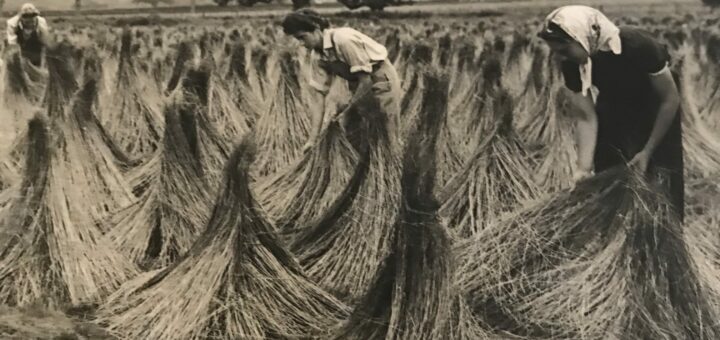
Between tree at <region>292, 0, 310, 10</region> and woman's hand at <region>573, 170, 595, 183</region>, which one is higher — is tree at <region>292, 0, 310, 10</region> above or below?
above

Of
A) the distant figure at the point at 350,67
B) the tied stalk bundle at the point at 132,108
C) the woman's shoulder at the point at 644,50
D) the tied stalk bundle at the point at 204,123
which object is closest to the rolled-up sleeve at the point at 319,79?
the distant figure at the point at 350,67

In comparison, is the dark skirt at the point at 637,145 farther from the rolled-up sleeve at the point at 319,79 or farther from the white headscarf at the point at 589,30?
the rolled-up sleeve at the point at 319,79

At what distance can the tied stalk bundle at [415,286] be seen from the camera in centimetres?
123

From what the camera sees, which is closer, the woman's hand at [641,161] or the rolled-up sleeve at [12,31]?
the woman's hand at [641,161]

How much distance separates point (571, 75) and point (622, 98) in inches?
4.0

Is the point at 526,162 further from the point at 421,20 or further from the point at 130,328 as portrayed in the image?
the point at 130,328

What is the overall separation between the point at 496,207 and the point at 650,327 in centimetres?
33

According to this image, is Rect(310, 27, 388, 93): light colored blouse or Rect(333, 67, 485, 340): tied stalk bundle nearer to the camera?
Rect(333, 67, 485, 340): tied stalk bundle

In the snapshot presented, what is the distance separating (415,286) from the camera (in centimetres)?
124

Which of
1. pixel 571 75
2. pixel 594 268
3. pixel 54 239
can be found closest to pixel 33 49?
pixel 54 239

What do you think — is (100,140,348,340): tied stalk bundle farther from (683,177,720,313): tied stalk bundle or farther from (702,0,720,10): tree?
(702,0,720,10): tree

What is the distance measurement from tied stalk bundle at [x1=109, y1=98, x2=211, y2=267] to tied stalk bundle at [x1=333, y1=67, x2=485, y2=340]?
0.36 m

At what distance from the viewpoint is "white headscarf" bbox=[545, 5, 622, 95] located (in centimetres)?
129

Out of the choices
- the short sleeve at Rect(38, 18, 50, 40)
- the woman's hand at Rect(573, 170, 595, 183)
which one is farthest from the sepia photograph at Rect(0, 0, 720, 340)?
the short sleeve at Rect(38, 18, 50, 40)
